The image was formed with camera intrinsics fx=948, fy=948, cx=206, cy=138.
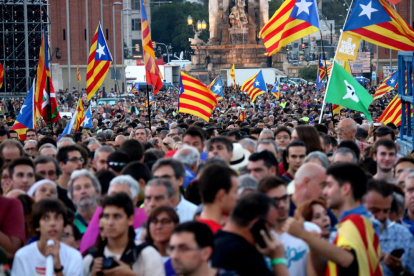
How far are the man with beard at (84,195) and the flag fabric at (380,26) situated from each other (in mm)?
8196

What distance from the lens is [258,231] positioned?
5352mm

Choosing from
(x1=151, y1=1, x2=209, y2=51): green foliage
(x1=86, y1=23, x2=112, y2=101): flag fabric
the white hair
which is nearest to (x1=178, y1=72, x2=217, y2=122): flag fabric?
(x1=86, y1=23, x2=112, y2=101): flag fabric

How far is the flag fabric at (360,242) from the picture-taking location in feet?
19.6

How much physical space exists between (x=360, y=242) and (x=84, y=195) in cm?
271

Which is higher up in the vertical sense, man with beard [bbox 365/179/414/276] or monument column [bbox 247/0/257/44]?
monument column [bbox 247/0/257/44]

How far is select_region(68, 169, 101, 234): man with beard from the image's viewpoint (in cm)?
784

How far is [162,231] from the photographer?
21.0 ft

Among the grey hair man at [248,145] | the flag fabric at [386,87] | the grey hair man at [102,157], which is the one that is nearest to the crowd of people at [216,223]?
the grey hair man at [102,157]

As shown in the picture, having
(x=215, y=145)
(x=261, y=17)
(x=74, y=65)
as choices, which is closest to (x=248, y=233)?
(x=215, y=145)

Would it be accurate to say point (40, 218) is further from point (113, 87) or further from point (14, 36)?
point (113, 87)

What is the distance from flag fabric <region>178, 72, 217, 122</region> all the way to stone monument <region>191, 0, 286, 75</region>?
6104cm

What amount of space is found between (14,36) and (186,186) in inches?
1050

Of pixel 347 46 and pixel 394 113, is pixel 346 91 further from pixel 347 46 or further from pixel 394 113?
pixel 394 113

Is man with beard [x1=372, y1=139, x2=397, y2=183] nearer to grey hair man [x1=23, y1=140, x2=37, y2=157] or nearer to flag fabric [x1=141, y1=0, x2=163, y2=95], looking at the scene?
grey hair man [x1=23, y1=140, x2=37, y2=157]
